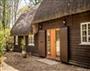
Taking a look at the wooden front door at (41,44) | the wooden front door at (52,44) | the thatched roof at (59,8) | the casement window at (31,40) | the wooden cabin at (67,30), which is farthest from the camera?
the casement window at (31,40)

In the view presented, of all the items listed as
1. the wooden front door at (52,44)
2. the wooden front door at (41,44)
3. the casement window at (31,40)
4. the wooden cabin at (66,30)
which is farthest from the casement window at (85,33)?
the casement window at (31,40)

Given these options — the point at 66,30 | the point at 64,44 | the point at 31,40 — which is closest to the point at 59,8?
the point at 66,30

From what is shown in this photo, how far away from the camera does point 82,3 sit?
15.1m

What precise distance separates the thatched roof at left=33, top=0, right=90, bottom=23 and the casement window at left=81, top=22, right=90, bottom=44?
97 cm

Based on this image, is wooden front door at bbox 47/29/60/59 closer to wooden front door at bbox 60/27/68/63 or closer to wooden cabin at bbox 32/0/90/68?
wooden cabin at bbox 32/0/90/68

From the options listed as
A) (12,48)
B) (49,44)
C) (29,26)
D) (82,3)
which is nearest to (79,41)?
(82,3)

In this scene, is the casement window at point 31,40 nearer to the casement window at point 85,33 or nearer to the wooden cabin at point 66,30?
the wooden cabin at point 66,30

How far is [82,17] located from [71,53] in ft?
9.09

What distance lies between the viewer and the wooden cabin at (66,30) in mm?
15258

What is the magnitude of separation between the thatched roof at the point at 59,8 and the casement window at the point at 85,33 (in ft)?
3.18

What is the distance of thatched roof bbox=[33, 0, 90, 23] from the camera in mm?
15062

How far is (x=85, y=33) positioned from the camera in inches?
607

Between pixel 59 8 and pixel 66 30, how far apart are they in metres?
2.00

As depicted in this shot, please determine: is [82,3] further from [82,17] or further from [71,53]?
[71,53]
